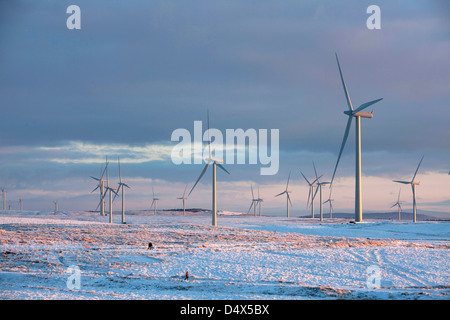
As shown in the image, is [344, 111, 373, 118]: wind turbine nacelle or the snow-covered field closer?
the snow-covered field

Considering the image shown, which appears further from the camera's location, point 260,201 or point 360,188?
point 260,201

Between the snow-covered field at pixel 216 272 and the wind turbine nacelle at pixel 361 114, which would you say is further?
the wind turbine nacelle at pixel 361 114

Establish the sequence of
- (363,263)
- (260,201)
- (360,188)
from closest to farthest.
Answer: (363,263), (360,188), (260,201)

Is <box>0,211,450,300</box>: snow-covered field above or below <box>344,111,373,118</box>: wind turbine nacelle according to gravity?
below

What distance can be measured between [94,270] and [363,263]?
12917 millimetres

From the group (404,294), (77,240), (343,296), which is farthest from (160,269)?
(77,240)

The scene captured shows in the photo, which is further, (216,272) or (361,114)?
(361,114)

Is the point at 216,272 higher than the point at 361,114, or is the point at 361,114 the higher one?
the point at 361,114

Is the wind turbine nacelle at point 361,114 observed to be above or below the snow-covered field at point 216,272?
above

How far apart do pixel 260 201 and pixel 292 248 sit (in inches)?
5289
